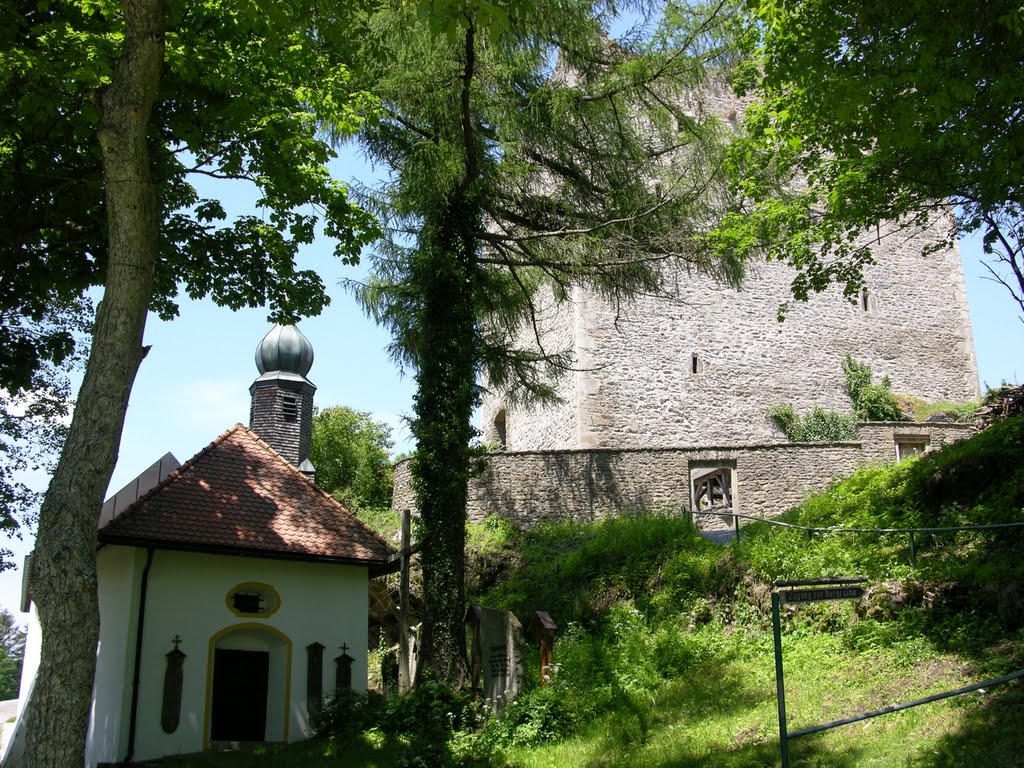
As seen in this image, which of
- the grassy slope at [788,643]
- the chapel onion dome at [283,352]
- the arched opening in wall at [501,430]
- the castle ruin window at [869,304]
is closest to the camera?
the grassy slope at [788,643]

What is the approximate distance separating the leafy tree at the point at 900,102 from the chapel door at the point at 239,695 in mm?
9749

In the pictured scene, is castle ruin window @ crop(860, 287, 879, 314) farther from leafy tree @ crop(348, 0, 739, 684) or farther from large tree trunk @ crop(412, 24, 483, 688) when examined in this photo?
large tree trunk @ crop(412, 24, 483, 688)

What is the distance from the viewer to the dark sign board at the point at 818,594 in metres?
6.94

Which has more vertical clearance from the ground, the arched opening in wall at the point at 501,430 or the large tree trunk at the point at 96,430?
the arched opening in wall at the point at 501,430

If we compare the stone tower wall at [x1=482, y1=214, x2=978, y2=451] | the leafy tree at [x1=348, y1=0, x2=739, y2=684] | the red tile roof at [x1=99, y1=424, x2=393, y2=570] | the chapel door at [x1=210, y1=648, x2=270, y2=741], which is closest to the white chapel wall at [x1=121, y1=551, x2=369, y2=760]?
the chapel door at [x1=210, y1=648, x2=270, y2=741]

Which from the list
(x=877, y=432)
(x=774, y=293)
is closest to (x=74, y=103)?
(x=877, y=432)

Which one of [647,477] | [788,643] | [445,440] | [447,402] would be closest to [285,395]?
[647,477]

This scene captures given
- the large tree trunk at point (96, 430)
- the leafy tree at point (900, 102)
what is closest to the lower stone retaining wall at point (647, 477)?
the leafy tree at point (900, 102)

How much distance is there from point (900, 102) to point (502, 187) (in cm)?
736

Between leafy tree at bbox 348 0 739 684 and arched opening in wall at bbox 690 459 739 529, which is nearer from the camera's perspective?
leafy tree at bbox 348 0 739 684

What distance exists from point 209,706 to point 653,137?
1048cm

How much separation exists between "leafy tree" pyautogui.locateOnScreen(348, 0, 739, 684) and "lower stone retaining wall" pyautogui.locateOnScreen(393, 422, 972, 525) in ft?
16.4

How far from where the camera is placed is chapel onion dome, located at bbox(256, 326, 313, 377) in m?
26.3

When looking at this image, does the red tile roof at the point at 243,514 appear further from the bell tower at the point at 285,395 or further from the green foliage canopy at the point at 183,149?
the bell tower at the point at 285,395
